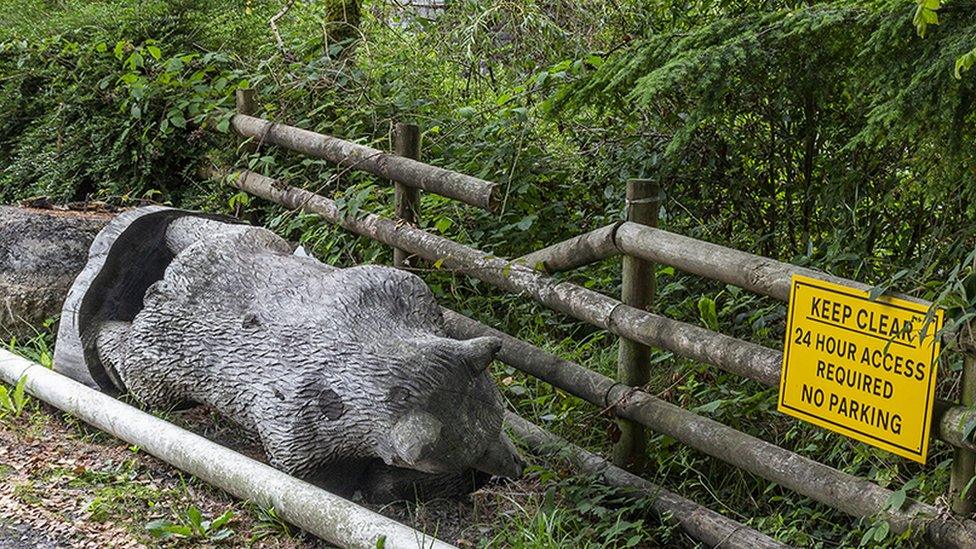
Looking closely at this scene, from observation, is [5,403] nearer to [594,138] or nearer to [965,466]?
[594,138]

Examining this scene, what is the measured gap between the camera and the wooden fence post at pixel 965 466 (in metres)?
3.52

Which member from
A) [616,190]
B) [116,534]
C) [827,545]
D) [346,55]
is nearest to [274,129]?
[346,55]

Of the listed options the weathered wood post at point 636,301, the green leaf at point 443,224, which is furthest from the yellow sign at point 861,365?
the green leaf at point 443,224

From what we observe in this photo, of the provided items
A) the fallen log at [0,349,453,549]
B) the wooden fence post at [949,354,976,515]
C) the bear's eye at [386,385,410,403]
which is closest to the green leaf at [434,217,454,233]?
the fallen log at [0,349,453,549]

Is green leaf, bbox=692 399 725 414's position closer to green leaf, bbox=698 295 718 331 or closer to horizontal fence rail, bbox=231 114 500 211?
green leaf, bbox=698 295 718 331

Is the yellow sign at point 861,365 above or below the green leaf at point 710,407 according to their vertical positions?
above

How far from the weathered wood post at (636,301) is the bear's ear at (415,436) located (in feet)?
3.58

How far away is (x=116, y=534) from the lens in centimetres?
423

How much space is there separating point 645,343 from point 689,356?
0.24 m

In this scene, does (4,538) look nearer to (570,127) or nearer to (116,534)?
(116,534)

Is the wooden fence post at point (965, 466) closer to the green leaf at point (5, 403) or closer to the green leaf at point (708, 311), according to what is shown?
the green leaf at point (708, 311)

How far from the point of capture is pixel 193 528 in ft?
14.0

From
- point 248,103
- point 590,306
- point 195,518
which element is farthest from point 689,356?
point 248,103

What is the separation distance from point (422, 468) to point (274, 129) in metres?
3.41
